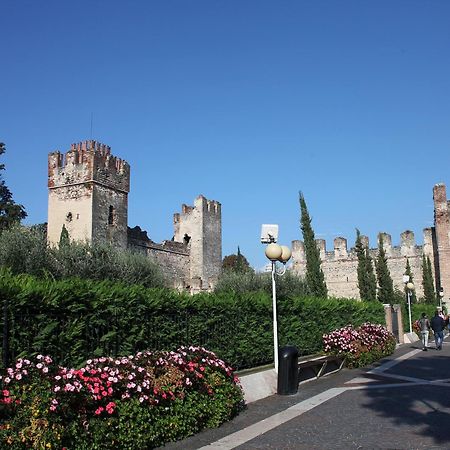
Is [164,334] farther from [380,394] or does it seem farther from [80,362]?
[380,394]

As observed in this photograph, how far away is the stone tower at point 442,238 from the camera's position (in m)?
49.7

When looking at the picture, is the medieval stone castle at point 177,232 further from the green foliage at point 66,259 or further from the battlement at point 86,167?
the green foliage at point 66,259

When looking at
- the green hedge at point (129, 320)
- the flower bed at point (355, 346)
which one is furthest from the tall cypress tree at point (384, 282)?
the green hedge at point (129, 320)

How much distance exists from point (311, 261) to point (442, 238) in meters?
18.4

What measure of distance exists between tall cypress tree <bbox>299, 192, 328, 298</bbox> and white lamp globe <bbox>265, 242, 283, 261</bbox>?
2515 cm

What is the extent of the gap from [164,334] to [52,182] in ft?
97.4


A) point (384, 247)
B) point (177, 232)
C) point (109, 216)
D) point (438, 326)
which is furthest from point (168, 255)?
point (438, 326)

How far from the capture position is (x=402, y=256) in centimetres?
5284

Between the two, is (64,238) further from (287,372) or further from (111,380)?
(111,380)

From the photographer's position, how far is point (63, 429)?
223 inches

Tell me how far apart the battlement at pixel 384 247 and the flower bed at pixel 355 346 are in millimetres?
34717

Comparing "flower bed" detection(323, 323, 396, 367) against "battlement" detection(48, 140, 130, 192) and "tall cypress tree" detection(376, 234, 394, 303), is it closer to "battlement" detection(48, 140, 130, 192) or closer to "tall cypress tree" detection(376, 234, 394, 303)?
"battlement" detection(48, 140, 130, 192)

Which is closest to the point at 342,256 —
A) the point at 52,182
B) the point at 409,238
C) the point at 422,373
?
the point at 409,238

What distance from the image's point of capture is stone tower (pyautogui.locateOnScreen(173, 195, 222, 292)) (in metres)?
48.0
